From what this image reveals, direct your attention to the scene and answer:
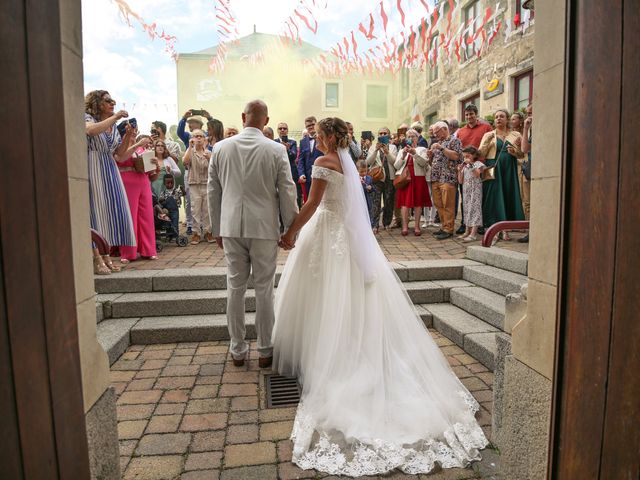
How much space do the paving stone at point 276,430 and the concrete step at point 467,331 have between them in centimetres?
160

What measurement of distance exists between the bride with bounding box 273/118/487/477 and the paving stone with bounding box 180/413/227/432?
498 millimetres

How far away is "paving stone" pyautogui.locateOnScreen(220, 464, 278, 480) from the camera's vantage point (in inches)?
86.0

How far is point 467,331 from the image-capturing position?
3.83 metres

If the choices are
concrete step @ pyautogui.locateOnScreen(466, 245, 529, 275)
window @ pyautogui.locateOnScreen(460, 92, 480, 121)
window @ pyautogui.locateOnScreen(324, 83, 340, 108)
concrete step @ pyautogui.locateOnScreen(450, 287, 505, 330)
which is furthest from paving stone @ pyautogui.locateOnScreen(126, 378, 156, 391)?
window @ pyautogui.locateOnScreen(324, 83, 340, 108)

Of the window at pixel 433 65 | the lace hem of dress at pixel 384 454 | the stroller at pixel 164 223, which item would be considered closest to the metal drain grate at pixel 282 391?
the lace hem of dress at pixel 384 454

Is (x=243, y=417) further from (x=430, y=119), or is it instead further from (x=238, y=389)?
(x=430, y=119)

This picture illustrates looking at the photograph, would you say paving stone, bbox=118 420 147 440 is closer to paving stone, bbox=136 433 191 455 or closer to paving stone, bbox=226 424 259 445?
paving stone, bbox=136 433 191 455

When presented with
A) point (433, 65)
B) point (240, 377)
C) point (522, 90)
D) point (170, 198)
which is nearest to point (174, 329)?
point (240, 377)

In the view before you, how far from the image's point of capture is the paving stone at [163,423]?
262 cm

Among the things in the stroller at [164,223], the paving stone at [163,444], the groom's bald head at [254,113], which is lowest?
the paving stone at [163,444]

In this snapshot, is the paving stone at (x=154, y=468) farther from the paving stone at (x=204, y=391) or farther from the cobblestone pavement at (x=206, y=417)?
the paving stone at (x=204, y=391)

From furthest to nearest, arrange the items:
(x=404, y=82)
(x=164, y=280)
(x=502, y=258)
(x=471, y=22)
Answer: (x=404, y=82) < (x=471, y=22) < (x=502, y=258) < (x=164, y=280)

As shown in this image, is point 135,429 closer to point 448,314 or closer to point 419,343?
point 419,343

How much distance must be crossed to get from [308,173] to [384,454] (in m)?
6.03
